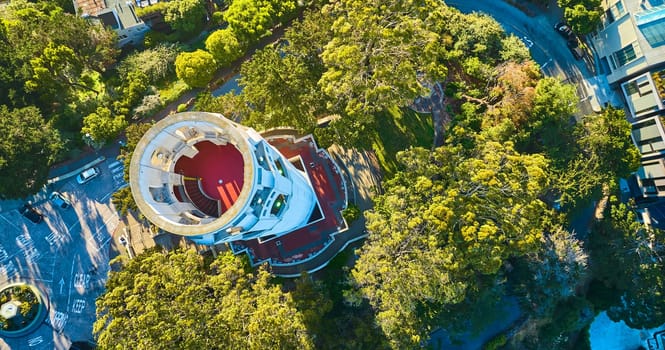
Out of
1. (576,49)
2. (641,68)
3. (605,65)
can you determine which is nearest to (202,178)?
(641,68)

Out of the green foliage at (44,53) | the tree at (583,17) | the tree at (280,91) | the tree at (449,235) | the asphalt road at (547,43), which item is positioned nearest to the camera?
the tree at (449,235)

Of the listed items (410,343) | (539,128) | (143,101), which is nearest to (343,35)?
(539,128)

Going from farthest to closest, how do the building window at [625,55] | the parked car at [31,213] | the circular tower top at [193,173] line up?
1. the parked car at [31,213]
2. the building window at [625,55]
3. the circular tower top at [193,173]

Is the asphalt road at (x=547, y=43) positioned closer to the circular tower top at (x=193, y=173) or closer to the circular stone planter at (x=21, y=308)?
the circular tower top at (x=193, y=173)

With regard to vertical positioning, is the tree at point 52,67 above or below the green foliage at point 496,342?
above

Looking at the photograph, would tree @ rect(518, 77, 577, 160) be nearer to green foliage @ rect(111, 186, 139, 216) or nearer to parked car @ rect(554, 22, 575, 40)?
parked car @ rect(554, 22, 575, 40)

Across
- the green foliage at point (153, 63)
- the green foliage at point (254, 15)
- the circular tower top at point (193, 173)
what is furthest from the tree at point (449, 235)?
the green foliage at point (153, 63)

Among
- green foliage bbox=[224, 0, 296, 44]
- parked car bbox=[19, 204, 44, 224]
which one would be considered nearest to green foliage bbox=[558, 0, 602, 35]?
green foliage bbox=[224, 0, 296, 44]
